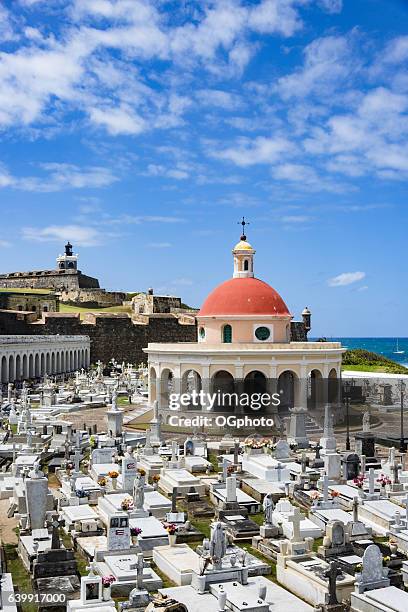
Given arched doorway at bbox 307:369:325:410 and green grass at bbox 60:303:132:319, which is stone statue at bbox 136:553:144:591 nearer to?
arched doorway at bbox 307:369:325:410

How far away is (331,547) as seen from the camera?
12.5 meters

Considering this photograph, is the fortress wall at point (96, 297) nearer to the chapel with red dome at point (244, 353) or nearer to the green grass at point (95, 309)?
the green grass at point (95, 309)

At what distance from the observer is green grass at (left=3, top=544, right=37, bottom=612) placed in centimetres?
1073

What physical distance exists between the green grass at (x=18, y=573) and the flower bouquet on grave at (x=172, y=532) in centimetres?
267

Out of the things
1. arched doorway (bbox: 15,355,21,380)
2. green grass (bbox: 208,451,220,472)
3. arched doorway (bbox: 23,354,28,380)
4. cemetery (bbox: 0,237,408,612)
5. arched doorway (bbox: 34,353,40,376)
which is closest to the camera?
cemetery (bbox: 0,237,408,612)

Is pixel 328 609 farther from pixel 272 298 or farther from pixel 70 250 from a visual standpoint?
pixel 70 250

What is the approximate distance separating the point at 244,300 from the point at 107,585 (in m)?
20.7

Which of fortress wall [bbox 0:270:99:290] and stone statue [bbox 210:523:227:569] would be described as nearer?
stone statue [bbox 210:523:227:569]

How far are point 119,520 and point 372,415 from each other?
21.6 m

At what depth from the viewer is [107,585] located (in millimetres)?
10922

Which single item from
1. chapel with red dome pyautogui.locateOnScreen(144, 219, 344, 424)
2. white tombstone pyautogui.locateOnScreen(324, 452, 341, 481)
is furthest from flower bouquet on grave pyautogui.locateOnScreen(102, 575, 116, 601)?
chapel with red dome pyautogui.locateOnScreen(144, 219, 344, 424)

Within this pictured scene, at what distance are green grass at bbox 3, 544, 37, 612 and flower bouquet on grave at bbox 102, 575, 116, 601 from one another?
1046 millimetres

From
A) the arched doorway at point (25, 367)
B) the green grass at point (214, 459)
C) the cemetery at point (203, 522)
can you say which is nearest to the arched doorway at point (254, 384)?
the cemetery at point (203, 522)

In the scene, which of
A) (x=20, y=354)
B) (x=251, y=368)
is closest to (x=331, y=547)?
(x=251, y=368)
